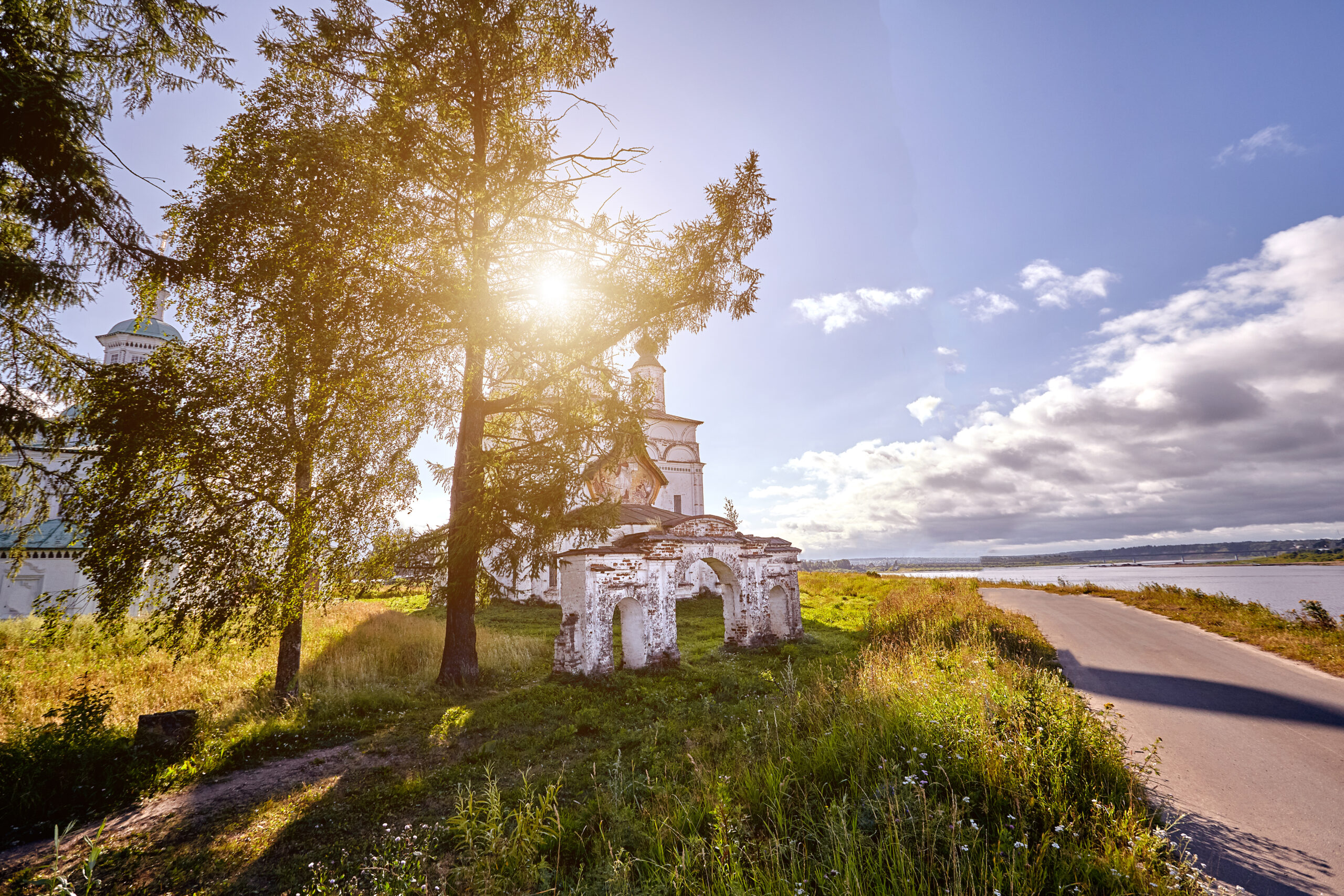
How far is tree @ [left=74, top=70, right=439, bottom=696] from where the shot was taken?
6.96 m

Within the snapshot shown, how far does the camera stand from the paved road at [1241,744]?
4.09 meters

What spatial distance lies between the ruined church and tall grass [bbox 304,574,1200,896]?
418 cm

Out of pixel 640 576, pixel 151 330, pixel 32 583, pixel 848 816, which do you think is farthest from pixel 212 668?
pixel 151 330

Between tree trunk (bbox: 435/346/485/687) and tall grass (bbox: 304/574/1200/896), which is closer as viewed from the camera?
tall grass (bbox: 304/574/1200/896)

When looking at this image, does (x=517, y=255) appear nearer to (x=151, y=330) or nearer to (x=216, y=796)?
(x=216, y=796)

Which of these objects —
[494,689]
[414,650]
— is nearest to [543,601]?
[414,650]

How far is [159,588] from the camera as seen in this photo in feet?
23.5

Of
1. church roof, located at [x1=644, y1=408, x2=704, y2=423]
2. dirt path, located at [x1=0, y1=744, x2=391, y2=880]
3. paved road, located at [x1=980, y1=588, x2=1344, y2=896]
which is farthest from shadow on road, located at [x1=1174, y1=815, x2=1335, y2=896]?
church roof, located at [x1=644, y1=408, x2=704, y2=423]

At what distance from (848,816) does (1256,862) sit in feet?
9.69

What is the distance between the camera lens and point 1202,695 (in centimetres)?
836

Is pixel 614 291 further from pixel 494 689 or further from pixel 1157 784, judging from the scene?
pixel 1157 784

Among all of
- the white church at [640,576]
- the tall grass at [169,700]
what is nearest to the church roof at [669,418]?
the white church at [640,576]

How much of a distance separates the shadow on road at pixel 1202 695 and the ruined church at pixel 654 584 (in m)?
7.04

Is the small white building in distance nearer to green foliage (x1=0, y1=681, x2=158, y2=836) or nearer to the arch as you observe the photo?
green foliage (x1=0, y1=681, x2=158, y2=836)
